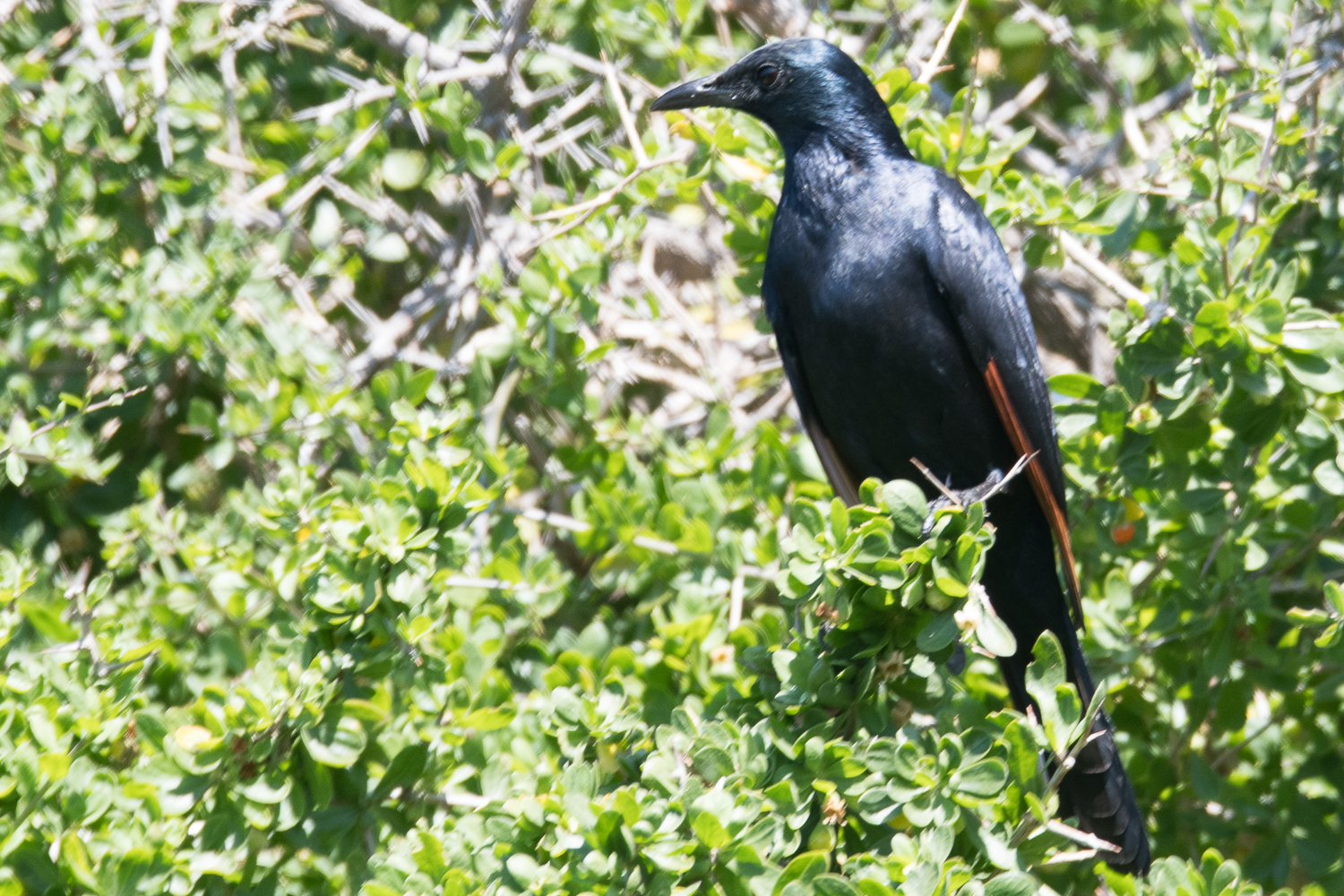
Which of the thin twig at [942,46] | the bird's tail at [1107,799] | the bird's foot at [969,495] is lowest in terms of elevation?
the bird's tail at [1107,799]

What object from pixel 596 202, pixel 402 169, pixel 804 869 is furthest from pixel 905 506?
pixel 402 169

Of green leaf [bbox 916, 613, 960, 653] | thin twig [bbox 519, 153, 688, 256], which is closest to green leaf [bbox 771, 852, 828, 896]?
green leaf [bbox 916, 613, 960, 653]

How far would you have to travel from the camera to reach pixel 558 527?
328cm

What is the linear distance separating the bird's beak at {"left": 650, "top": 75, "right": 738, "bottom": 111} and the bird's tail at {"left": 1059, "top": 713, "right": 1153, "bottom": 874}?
73.1 inches

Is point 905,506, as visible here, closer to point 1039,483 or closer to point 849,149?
point 1039,483

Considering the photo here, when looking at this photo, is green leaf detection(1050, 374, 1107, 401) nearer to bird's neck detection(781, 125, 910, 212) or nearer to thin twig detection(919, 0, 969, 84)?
bird's neck detection(781, 125, 910, 212)

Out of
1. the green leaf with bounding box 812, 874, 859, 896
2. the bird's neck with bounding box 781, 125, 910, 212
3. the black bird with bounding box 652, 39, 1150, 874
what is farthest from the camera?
the bird's neck with bounding box 781, 125, 910, 212

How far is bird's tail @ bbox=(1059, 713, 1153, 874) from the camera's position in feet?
8.70

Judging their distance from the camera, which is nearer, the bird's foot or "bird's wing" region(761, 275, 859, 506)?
the bird's foot

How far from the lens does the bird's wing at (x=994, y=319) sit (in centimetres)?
288

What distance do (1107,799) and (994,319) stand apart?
1.14 meters

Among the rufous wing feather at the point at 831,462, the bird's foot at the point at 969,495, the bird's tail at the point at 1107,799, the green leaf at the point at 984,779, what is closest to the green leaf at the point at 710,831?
the green leaf at the point at 984,779

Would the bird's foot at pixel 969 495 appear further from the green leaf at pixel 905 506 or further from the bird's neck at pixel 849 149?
the bird's neck at pixel 849 149

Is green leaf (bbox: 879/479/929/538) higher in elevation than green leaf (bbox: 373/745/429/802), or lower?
higher
